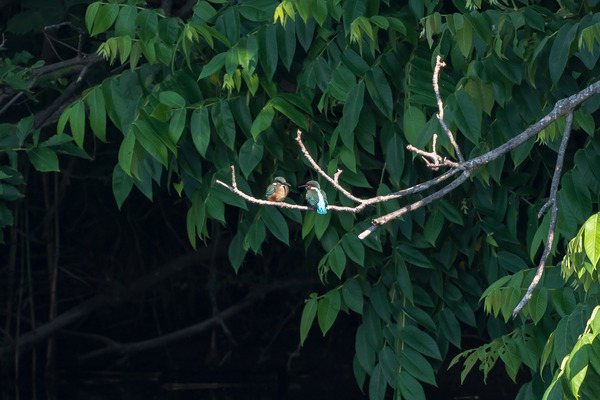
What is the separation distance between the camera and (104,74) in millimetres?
4207

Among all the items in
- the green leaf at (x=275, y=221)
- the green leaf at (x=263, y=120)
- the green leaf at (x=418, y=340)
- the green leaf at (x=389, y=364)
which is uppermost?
the green leaf at (x=263, y=120)

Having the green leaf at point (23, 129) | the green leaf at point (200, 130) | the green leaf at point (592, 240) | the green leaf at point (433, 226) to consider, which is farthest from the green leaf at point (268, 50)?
the green leaf at point (592, 240)

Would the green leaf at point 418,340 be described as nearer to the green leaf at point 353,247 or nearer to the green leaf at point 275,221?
the green leaf at point 353,247

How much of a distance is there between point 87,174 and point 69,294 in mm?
1529

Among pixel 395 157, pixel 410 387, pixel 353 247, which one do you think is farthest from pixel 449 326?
pixel 395 157

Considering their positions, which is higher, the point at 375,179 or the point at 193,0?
the point at 193,0

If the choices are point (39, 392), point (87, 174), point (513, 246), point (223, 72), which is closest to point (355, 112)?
point (223, 72)

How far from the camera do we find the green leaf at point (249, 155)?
2.93 meters

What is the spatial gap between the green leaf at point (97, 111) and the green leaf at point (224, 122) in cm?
Result: 37

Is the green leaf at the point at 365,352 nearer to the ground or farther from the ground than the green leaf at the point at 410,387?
nearer to the ground

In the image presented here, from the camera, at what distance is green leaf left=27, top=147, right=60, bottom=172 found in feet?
10.8

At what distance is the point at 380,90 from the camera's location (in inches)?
113

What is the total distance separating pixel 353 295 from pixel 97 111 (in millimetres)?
997

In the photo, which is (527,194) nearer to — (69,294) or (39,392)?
(39,392)
